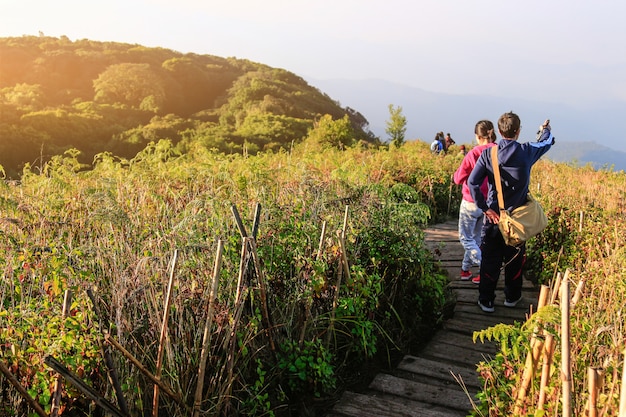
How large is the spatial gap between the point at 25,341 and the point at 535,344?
2297 mm

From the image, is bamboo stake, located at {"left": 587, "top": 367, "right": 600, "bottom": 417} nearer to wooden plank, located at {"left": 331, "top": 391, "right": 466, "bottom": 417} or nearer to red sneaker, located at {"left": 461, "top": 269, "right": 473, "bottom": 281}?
wooden plank, located at {"left": 331, "top": 391, "right": 466, "bottom": 417}

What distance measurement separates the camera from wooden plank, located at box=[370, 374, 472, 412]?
325 cm

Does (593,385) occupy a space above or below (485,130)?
below

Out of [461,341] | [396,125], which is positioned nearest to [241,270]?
[461,341]

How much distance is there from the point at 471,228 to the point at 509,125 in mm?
1513

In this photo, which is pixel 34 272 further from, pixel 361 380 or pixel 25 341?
pixel 361 380

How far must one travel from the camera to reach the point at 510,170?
4.11 m

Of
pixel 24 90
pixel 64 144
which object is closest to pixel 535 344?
pixel 64 144

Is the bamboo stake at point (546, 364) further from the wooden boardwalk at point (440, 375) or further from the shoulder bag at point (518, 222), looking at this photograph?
the shoulder bag at point (518, 222)

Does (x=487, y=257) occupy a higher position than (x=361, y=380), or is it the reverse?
(x=487, y=257)

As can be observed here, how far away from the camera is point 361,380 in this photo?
3.68 m

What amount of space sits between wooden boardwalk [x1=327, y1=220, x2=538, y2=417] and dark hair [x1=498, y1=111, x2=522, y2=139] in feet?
5.64

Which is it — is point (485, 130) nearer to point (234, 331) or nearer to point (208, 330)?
point (234, 331)

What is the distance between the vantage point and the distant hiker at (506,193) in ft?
13.3
